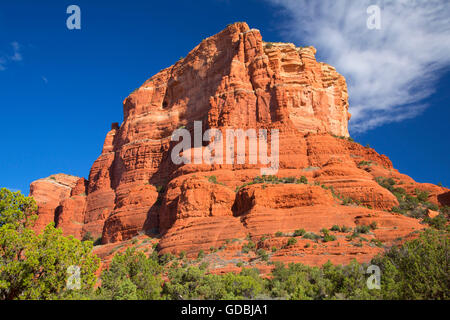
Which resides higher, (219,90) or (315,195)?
(219,90)

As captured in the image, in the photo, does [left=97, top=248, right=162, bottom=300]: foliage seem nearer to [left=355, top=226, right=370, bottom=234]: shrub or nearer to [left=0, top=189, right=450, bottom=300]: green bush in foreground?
[left=0, top=189, right=450, bottom=300]: green bush in foreground

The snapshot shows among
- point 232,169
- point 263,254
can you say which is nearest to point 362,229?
point 263,254

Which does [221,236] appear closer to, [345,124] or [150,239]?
[150,239]

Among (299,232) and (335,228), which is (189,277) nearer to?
(299,232)

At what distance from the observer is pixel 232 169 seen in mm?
51562

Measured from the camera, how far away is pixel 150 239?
169 feet

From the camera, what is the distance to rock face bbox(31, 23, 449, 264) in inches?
1625

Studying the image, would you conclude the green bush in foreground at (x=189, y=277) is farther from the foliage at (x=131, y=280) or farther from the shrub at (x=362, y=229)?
the shrub at (x=362, y=229)

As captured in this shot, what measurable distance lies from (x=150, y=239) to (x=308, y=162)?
22608 millimetres

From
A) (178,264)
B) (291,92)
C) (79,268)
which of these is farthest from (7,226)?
(291,92)

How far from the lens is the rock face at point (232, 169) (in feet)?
135

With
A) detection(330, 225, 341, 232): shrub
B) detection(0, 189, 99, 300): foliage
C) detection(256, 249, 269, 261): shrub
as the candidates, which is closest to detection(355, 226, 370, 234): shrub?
detection(330, 225, 341, 232): shrub

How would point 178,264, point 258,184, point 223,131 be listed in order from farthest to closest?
point 223,131, point 258,184, point 178,264

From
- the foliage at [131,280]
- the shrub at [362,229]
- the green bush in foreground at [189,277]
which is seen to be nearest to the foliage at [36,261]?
the green bush in foreground at [189,277]
